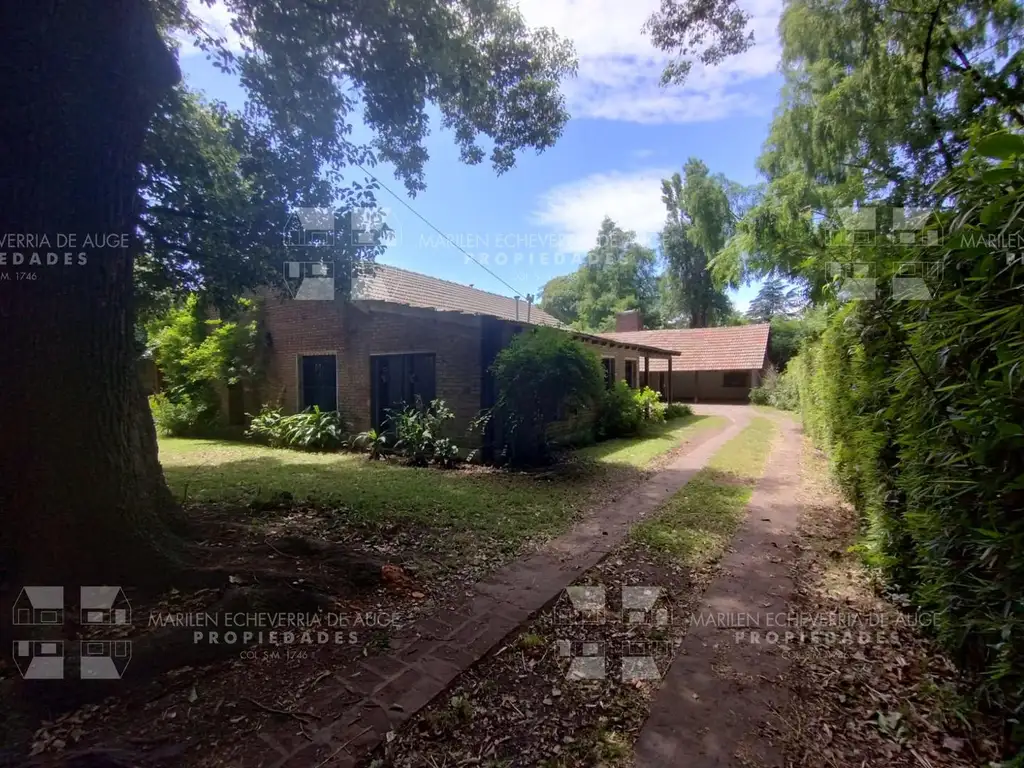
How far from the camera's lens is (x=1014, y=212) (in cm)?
146

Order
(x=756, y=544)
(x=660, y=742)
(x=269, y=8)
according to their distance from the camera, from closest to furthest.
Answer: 1. (x=660, y=742)
2. (x=756, y=544)
3. (x=269, y=8)

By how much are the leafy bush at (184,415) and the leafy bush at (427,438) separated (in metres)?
7.41

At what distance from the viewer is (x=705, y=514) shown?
577cm

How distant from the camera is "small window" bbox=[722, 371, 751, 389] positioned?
25.7m

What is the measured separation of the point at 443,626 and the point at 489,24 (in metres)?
7.21

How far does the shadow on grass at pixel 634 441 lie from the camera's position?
10.0 meters

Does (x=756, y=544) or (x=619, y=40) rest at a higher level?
(x=619, y=40)

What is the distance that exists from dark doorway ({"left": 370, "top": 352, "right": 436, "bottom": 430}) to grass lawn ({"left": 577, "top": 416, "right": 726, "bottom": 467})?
3.81 meters

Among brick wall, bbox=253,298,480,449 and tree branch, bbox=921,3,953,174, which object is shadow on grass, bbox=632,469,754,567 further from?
brick wall, bbox=253,298,480,449

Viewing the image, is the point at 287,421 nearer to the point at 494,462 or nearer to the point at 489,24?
the point at 494,462

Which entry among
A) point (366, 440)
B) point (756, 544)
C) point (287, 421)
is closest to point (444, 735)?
point (756, 544)

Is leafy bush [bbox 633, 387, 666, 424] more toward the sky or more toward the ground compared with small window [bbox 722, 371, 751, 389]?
more toward the ground

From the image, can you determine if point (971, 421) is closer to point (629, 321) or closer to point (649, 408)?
point (649, 408)
